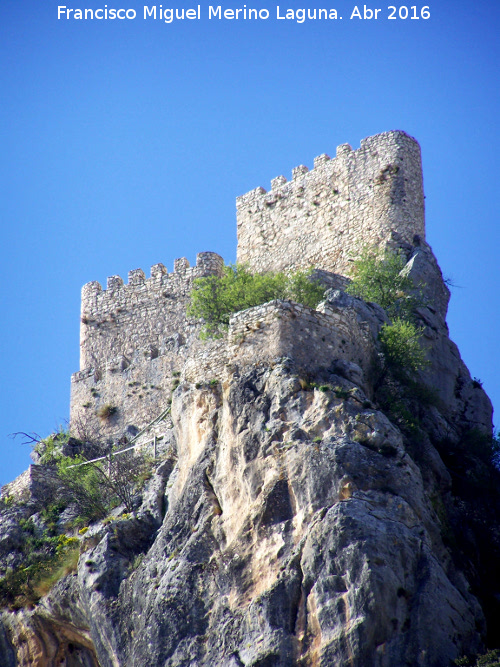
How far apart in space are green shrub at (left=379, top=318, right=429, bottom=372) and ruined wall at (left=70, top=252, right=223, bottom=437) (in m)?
8.46

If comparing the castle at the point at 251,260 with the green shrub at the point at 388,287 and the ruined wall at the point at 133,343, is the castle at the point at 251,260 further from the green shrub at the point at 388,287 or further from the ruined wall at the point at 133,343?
the green shrub at the point at 388,287

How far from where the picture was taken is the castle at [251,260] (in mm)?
33000

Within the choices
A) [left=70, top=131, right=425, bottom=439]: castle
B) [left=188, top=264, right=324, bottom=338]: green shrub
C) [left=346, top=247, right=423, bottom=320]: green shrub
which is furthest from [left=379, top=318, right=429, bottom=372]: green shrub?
[left=70, top=131, right=425, bottom=439]: castle

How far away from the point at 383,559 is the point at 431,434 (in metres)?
7.30

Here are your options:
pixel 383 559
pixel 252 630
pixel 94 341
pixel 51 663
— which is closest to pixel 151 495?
pixel 51 663

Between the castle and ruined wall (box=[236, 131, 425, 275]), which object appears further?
ruined wall (box=[236, 131, 425, 275])

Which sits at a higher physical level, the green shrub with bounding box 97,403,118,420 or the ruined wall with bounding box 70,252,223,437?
the ruined wall with bounding box 70,252,223,437

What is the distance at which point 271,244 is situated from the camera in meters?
36.0

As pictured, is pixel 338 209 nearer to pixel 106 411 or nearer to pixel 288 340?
pixel 106 411

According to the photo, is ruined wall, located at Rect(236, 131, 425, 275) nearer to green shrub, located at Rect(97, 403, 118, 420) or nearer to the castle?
the castle

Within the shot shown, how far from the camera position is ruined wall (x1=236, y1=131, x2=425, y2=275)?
33438mm

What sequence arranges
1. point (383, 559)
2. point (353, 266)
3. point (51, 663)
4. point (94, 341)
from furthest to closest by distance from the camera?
1. point (94, 341)
2. point (353, 266)
3. point (51, 663)
4. point (383, 559)

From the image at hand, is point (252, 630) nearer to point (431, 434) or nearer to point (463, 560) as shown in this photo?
point (463, 560)

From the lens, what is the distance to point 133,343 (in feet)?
115
